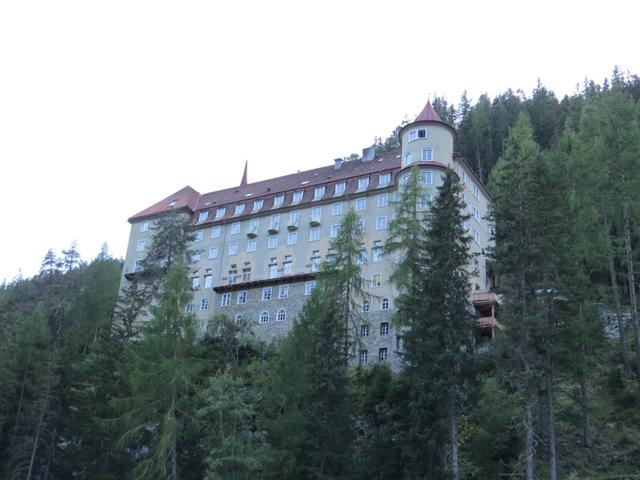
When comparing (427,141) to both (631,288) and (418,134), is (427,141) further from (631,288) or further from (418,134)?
(631,288)

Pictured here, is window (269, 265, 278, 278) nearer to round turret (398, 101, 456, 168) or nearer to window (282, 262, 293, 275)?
window (282, 262, 293, 275)

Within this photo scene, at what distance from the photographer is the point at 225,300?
215 feet

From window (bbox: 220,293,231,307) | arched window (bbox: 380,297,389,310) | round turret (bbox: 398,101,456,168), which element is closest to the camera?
arched window (bbox: 380,297,389,310)

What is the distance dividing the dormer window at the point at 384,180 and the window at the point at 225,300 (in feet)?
58.3

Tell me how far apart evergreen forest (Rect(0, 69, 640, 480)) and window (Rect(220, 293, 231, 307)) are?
2124 cm

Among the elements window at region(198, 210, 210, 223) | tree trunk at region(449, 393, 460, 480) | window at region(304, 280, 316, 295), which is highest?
window at region(198, 210, 210, 223)

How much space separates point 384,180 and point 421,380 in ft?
116

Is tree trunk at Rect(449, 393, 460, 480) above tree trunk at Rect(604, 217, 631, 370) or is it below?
below

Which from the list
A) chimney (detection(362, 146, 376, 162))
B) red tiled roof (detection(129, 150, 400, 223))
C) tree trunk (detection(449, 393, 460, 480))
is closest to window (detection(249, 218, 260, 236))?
red tiled roof (detection(129, 150, 400, 223))

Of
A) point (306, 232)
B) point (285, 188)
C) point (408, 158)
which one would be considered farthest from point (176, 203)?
point (408, 158)

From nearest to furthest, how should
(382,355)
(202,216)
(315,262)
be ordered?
1. (382,355)
2. (315,262)
3. (202,216)

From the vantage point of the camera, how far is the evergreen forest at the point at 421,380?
2842 cm

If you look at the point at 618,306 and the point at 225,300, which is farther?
the point at 225,300

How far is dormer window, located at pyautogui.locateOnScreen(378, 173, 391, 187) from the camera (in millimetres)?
61406
